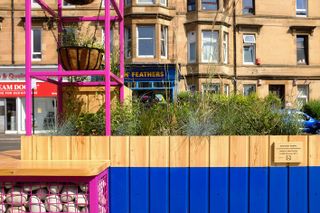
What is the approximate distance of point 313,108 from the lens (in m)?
22.9

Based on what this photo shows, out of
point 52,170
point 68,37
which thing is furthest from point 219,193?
point 68,37

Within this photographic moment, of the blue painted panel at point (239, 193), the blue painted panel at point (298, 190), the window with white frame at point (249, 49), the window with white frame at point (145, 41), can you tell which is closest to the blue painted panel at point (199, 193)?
the blue painted panel at point (239, 193)

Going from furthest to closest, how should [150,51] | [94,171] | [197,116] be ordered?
[150,51]
[197,116]
[94,171]

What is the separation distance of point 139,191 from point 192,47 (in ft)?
66.3

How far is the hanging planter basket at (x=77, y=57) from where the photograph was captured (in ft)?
12.7

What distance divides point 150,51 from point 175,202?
62.8 feet

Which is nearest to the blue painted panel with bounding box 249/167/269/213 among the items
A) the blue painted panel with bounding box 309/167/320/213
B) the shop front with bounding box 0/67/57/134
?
the blue painted panel with bounding box 309/167/320/213

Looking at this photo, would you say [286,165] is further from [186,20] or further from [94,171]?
[186,20]

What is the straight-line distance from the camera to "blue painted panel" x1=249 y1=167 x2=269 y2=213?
3.29 m

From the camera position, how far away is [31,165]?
10.00ft

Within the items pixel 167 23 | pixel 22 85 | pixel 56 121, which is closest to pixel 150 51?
pixel 167 23

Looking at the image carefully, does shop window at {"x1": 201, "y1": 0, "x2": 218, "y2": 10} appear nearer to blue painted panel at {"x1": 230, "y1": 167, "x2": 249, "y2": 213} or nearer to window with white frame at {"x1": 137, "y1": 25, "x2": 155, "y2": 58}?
window with white frame at {"x1": 137, "y1": 25, "x2": 155, "y2": 58}

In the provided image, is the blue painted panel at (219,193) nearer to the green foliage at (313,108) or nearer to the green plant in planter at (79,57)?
the green plant in planter at (79,57)

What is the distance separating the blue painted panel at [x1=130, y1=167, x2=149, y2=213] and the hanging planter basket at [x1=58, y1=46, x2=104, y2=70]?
1.26 metres
